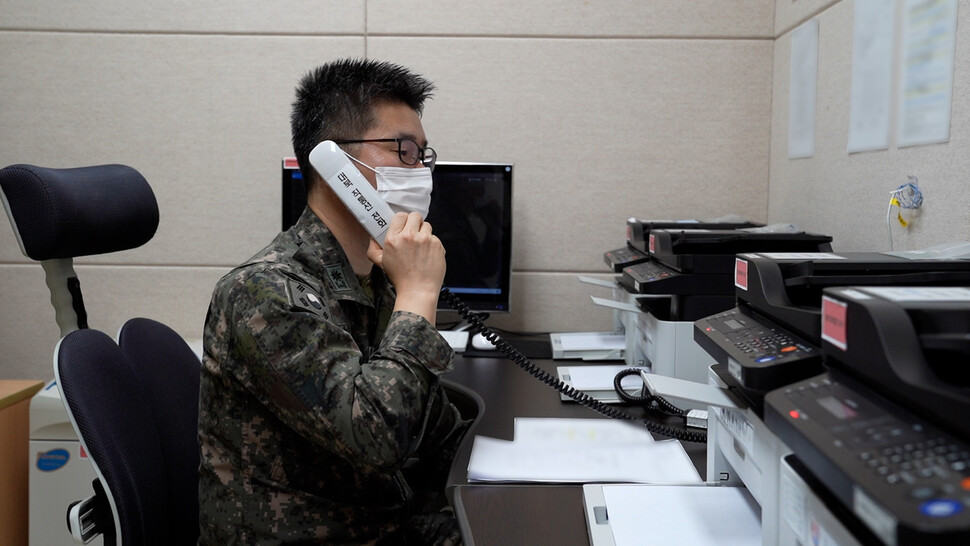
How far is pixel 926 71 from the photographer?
1498 mm

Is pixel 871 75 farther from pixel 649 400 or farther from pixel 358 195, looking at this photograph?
pixel 358 195

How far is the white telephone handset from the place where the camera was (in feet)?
4.42

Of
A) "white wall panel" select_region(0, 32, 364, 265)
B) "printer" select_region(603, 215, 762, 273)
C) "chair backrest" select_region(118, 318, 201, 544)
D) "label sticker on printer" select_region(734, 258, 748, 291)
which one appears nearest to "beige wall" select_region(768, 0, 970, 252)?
"printer" select_region(603, 215, 762, 273)

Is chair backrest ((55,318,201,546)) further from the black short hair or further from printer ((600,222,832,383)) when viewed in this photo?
printer ((600,222,832,383))

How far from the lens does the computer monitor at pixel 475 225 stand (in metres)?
2.26

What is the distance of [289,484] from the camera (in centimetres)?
123

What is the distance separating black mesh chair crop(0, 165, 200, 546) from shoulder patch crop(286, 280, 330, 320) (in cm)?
39

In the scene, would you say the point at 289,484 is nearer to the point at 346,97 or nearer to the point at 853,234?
the point at 346,97

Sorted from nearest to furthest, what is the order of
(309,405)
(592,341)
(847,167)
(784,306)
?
(784,306)
(309,405)
(847,167)
(592,341)

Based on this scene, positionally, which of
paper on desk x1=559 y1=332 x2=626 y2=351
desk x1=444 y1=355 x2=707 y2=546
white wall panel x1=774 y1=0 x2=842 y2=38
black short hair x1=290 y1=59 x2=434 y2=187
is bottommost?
desk x1=444 y1=355 x2=707 y2=546

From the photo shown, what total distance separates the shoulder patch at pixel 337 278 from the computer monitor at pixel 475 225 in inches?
35.7

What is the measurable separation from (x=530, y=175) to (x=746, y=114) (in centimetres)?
74

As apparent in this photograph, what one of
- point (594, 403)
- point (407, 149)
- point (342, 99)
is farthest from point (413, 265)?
point (594, 403)

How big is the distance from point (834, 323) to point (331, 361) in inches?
27.6
